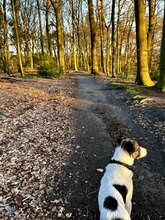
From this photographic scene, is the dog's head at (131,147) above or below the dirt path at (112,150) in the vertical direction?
above

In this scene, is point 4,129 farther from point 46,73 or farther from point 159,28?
point 159,28

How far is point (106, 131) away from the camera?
24.0 feet

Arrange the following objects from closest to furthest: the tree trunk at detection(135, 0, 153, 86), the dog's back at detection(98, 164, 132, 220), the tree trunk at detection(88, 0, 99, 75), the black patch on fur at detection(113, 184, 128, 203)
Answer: the dog's back at detection(98, 164, 132, 220)
the black patch on fur at detection(113, 184, 128, 203)
the tree trunk at detection(135, 0, 153, 86)
the tree trunk at detection(88, 0, 99, 75)

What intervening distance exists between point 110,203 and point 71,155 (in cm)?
294

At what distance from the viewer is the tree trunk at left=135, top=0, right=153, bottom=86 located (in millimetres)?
13767

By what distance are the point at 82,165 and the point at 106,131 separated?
225 cm

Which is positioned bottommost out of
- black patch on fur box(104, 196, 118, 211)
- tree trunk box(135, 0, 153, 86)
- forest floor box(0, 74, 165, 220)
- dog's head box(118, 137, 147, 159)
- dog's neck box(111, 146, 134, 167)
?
Result: forest floor box(0, 74, 165, 220)


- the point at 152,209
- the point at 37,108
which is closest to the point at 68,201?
the point at 152,209

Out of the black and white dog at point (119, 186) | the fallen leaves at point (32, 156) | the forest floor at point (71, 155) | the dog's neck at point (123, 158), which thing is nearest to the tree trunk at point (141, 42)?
the forest floor at point (71, 155)

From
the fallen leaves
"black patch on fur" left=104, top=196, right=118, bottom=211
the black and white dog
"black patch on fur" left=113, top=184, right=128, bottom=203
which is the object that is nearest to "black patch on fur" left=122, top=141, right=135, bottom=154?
the black and white dog

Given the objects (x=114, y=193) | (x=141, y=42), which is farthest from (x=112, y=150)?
(x=141, y=42)

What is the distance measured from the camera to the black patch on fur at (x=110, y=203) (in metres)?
2.89

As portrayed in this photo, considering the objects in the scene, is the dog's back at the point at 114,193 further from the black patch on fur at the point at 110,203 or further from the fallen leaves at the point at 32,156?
the fallen leaves at the point at 32,156

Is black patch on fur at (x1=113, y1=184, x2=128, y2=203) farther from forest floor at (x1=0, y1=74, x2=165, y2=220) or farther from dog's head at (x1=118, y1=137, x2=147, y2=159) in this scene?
dog's head at (x1=118, y1=137, x2=147, y2=159)
